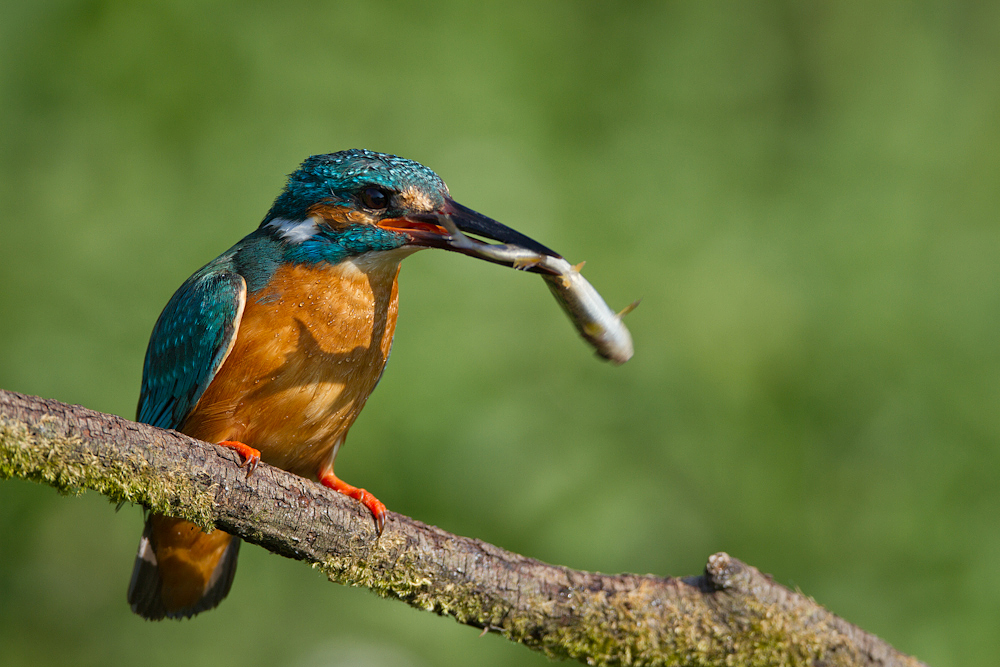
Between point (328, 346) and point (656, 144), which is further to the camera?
point (656, 144)

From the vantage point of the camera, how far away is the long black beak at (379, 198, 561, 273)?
2496mm

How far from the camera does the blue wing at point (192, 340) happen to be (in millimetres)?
2633

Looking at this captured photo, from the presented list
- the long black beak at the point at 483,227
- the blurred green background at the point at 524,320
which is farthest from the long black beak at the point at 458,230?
the blurred green background at the point at 524,320

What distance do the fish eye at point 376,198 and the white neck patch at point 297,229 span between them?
0.19 metres

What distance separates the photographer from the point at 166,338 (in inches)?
114

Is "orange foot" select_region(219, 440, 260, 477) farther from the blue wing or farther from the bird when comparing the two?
Result: the blue wing

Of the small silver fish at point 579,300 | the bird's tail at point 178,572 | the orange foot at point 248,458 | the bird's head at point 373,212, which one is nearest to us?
the orange foot at point 248,458

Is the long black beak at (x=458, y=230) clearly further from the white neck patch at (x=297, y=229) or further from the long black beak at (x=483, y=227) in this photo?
the white neck patch at (x=297, y=229)

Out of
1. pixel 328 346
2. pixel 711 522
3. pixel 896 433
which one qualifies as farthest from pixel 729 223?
pixel 328 346

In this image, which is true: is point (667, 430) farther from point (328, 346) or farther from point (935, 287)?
point (328, 346)

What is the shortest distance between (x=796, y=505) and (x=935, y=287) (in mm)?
1533

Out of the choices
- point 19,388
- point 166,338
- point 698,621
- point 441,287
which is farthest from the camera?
point 441,287

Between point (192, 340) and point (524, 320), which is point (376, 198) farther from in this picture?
point (524, 320)

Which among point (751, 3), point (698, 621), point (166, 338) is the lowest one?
point (698, 621)
